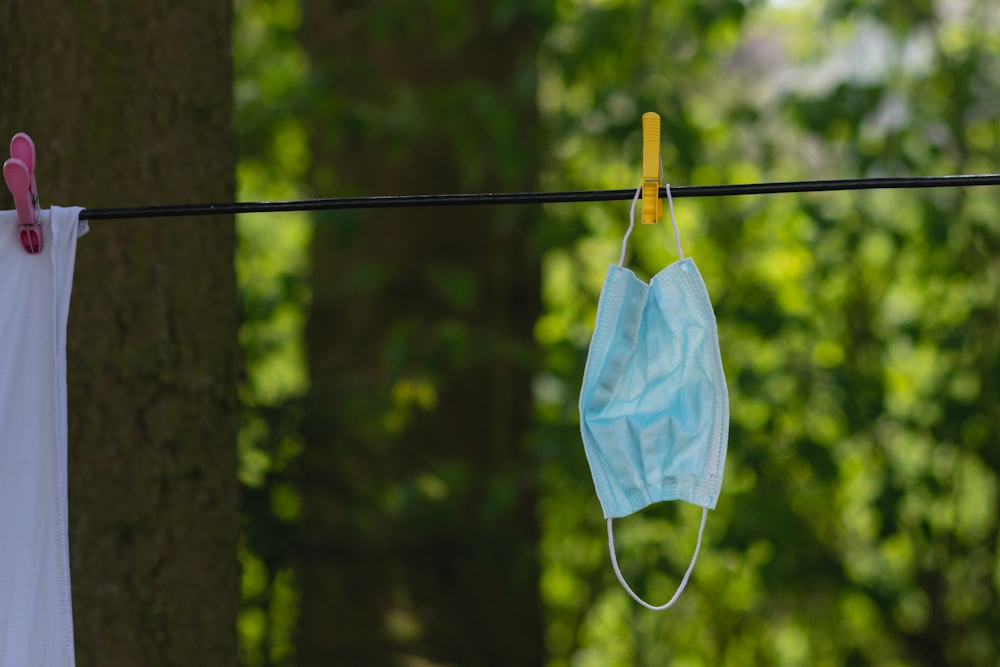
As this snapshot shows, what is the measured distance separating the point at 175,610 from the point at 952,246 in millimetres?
2425

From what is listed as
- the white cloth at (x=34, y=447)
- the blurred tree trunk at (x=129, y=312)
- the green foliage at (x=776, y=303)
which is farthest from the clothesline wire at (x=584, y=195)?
the green foliage at (x=776, y=303)

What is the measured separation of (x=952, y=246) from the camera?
323 cm

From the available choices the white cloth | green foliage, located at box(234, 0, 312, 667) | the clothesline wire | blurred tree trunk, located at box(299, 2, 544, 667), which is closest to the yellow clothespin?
the clothesline wire

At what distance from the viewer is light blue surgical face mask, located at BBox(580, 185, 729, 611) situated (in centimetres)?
139

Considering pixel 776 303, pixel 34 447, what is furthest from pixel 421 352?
pixel 34 447

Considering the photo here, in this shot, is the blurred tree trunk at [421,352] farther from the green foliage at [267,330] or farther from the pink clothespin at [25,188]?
the pink clothespin at [25,188]

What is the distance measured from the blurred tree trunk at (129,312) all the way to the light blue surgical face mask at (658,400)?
79 cm

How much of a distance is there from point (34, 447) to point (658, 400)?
0.84 meters

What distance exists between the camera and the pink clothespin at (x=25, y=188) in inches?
55.9

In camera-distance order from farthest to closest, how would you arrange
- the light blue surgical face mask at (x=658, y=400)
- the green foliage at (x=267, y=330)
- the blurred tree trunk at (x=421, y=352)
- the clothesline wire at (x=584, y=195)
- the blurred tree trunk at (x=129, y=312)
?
the blurred tree trunk at (x=421, y=352)
the green foliage at (x=267, y=330)
the blurred tree trunk at (x=129, y=312)
the light blue surgical face mask at (x=658, y=400)
the clothesline wire at (x=584, y=195)

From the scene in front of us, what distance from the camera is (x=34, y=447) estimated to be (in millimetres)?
1494

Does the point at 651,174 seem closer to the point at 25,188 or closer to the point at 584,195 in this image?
the point at 584,195

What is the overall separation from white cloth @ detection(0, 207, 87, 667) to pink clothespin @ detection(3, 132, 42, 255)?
1cm

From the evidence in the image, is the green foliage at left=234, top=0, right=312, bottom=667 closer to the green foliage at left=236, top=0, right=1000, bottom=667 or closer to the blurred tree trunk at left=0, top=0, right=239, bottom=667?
the green foliage at left=236, top=0, right=1000, bottom=667
